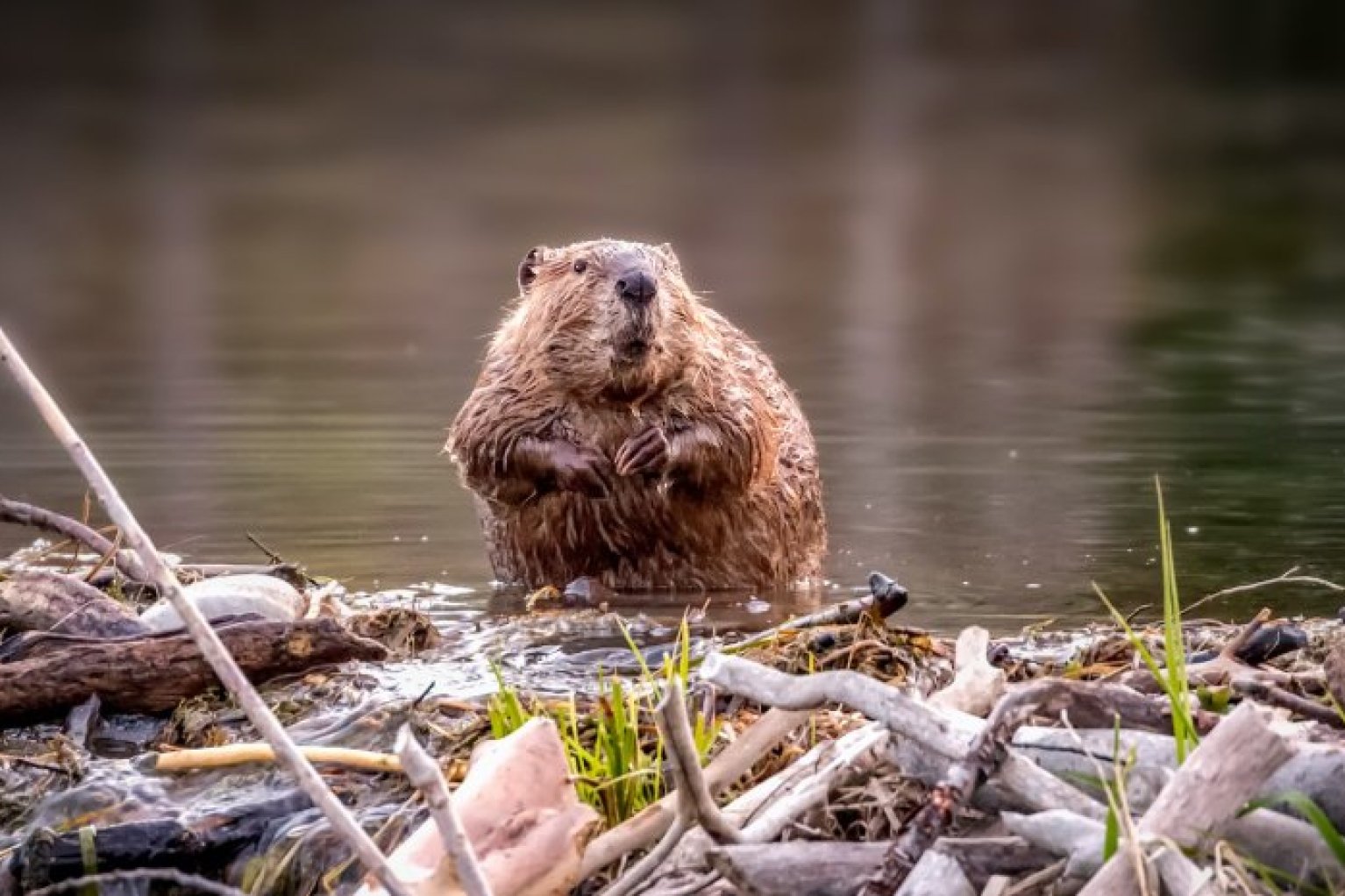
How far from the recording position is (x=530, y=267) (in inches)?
245

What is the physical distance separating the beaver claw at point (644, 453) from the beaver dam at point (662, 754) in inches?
24.2

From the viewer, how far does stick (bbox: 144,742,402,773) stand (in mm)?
3898

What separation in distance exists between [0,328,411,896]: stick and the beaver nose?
9.55 feet

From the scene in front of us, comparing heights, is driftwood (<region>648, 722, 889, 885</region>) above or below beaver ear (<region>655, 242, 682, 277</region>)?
below

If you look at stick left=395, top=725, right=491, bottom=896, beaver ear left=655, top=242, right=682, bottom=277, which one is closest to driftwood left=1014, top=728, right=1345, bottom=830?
stick left=395, top=725, right=491, bottom=896

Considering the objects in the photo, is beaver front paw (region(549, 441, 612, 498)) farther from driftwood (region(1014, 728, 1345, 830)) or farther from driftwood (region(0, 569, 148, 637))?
driftwood (region(1014, 728, 1345, 830))

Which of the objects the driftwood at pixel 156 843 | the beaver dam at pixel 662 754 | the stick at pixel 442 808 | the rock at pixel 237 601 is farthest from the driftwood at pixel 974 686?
the rock at pixel 237 601

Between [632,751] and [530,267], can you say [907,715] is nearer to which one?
[632,751]

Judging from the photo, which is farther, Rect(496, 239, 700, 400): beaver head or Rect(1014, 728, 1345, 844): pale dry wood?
Rect(496, 239, 700, 400): beaver head

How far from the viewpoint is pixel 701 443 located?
597 centimetres

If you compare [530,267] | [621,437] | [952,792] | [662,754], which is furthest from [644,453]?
[952,792]

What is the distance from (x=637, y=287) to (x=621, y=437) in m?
0.45

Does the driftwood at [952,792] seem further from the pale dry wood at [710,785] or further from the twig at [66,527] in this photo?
the twig at [66,527]

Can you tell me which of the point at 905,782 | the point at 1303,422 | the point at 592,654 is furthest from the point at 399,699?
the point at 1303,422
